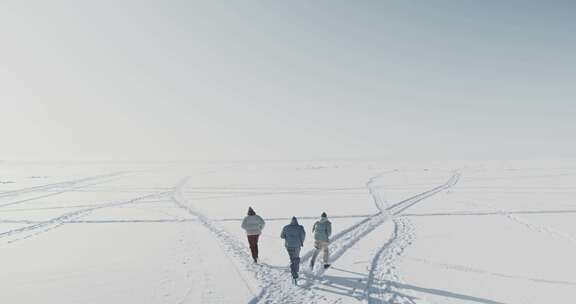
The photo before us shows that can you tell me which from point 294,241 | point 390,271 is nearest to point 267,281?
point 294,241

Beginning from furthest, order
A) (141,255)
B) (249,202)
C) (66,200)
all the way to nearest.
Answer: (66,200) → (249,202) → (141,255)

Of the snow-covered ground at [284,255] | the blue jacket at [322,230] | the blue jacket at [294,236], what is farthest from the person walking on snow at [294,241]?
the blue jacket at [322,230]

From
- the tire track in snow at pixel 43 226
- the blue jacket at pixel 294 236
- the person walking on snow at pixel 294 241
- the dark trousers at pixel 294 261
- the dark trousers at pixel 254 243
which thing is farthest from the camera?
the tire track in snow at pixel 43 226

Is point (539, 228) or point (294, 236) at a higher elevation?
point (539, 228)

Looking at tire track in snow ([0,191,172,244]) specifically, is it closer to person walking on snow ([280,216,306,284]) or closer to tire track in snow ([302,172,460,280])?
person walking on snow ([280,216,306,284])

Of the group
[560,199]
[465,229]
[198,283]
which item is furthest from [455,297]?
[560,199]

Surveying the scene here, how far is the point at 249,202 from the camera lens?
95.4 ft

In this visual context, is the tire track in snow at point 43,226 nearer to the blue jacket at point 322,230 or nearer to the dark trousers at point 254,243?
the dark trousers at point 254,243

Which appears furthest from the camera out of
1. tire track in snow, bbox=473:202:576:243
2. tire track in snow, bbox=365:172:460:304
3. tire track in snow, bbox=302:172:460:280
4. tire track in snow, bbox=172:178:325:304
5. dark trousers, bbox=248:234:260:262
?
tire track in snow, bbox=473:202:576:243

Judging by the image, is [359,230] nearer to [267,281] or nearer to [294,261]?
[294,261]

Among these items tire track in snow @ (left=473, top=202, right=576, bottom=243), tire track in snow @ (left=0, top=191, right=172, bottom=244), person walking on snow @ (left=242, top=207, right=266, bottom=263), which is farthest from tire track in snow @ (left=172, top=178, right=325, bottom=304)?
tire track in snow @ (left=473, top=202, right=576, bottom=243)

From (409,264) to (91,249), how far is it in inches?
460

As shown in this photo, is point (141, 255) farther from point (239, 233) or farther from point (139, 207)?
point (139, 207)

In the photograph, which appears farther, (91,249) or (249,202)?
(249,202)
